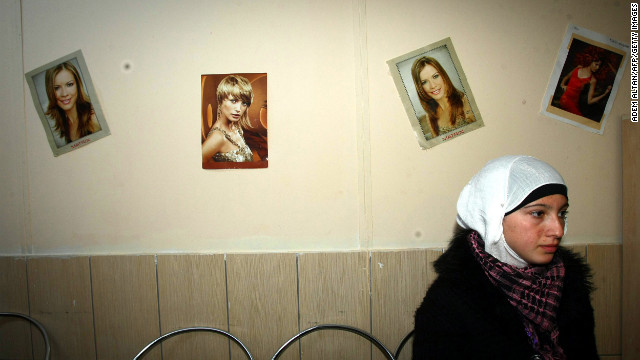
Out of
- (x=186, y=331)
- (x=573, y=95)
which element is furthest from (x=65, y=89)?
(x=573, y=95)

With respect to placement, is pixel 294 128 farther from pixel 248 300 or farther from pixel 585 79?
pixel 585 79

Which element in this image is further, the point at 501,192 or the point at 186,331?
the point at 186,331

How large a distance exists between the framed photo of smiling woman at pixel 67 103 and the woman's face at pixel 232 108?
543 mm

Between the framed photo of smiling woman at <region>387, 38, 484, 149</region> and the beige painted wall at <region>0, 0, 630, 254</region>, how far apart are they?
4 centimetres

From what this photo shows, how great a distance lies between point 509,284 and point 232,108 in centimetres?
122

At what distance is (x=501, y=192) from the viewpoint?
2.96 ft

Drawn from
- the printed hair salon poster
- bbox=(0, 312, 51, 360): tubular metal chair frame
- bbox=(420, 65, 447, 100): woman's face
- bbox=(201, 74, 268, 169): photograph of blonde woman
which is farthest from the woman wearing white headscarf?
bbox=(0, 312, 51, 360): tubular metal chair frame

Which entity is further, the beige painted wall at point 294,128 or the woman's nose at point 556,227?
the beige painted wall at point 294,128

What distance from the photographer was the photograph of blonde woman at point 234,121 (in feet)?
4.63

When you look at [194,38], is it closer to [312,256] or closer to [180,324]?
[312,256]

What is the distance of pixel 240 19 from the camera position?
1413mm

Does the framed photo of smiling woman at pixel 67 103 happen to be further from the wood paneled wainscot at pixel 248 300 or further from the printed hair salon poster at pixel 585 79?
the printed hair salon poster at pixel 585 79

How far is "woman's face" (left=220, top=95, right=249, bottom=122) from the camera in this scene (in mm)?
1410

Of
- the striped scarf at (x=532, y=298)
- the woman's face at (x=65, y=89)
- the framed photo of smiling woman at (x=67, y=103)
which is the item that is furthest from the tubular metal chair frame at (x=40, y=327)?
the striped scarf at (x=532, y=298)
